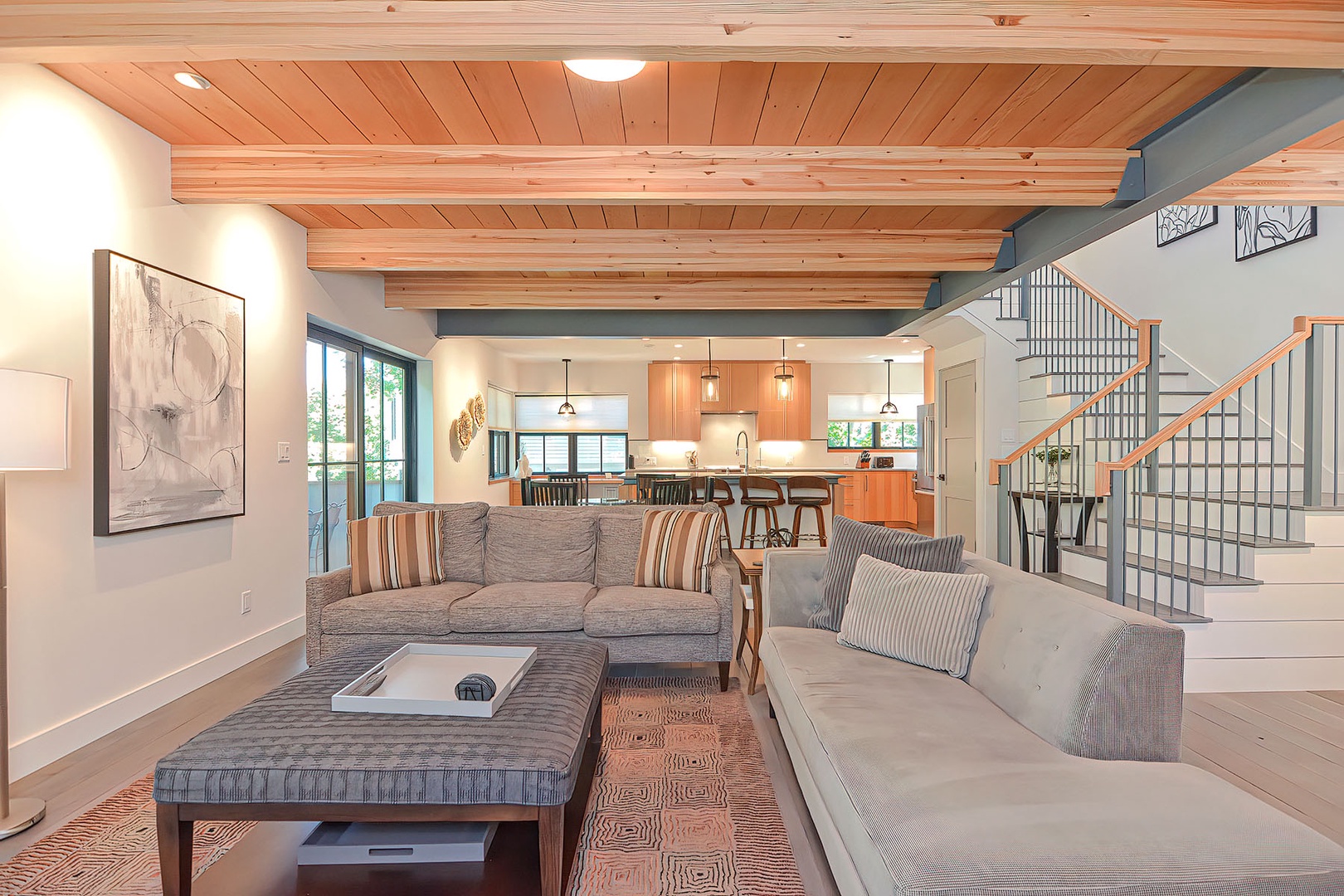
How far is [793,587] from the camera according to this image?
10.4 feet

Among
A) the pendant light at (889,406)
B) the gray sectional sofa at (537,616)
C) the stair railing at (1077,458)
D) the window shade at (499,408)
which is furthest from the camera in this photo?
the pendant light at (889,406)

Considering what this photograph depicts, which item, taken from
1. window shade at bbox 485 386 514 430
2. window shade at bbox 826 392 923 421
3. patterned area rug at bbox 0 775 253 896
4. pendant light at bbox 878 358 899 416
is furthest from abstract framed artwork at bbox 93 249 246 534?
window shade at bbox 826 392 923 421

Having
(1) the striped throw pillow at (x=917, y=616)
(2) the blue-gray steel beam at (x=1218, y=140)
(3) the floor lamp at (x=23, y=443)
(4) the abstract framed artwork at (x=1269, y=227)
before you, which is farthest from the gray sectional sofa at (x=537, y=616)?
(4) the abstract framed artwork at (x=1269, y=227)

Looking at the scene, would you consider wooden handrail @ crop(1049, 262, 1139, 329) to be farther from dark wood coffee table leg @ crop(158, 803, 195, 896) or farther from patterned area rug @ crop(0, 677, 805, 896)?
dark wood coffee table leg @ crop(158, 803, 195, 896)

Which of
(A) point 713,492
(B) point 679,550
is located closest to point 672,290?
(A) point 713,492

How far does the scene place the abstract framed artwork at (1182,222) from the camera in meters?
5.59

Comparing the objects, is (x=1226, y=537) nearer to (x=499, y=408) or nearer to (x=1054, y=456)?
(x=1054, y=456)

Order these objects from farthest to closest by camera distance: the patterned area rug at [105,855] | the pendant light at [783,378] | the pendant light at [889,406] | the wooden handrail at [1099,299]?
the pendant light at [889,406]
the pendant light at [783,378]
the wooden handrail at [1099,299]
the patterned area rug at [105,855]

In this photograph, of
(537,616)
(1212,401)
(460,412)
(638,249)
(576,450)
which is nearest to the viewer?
(537,616)

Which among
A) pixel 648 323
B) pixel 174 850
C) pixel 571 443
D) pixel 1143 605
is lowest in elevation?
pixel 174 850

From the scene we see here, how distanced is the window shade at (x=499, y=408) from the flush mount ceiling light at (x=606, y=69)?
683 centimetres

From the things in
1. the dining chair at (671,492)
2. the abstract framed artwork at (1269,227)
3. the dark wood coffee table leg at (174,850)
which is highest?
the abstract framed artwork at (1269,227)

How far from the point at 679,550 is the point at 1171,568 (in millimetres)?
2490

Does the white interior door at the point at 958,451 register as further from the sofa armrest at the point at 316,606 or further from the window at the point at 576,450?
the sofa armrest at the point at 316,606
